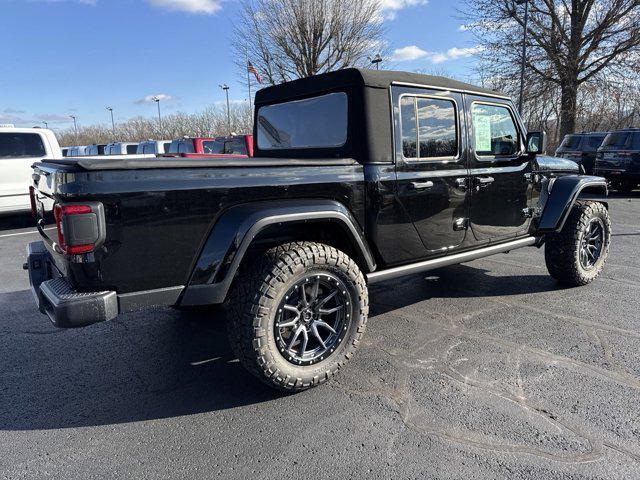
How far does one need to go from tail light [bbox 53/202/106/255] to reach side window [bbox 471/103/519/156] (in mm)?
2977

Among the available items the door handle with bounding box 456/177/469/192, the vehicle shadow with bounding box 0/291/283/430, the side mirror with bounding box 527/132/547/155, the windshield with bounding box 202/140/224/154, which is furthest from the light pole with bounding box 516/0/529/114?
the vehicle shadow with bounding box 0/291/283/430

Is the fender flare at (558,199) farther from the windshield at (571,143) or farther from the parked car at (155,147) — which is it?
the parked car at (155,147)

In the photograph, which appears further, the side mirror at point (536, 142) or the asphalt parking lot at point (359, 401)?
the side mirror at point (536, 142)

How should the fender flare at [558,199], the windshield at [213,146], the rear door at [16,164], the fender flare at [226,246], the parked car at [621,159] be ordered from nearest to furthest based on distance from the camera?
the fender flare at [226,246]
the fender flare at [558,199]
the rear door at [16,164]
the parked car at [621,159]
the windshield at [213,146]

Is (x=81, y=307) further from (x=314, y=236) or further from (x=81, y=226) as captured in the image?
(x=314, y=236)

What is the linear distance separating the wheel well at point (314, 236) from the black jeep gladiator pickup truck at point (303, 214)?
0.4 inches

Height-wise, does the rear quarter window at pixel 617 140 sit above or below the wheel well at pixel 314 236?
above

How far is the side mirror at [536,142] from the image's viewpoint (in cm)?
427

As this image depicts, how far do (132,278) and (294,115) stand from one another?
2129 mm

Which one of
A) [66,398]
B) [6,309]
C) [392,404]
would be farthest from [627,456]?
[6,309]

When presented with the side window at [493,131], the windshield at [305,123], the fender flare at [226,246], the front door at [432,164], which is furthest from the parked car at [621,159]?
the fender flare at [226,246]

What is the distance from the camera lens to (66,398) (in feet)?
9.46

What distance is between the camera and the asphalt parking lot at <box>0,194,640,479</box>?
2.26 meters

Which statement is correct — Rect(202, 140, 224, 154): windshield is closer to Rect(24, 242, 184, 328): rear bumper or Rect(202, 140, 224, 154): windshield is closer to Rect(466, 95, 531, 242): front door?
Rect(466, 95, 531, 242): front door
